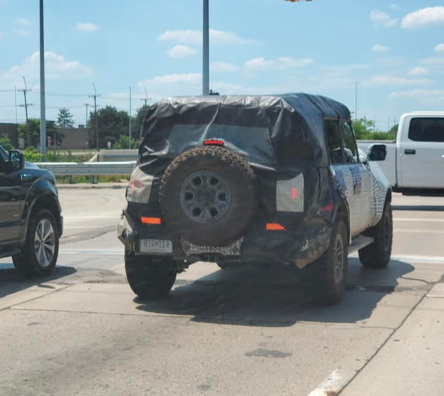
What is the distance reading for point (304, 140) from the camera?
7.56 metres

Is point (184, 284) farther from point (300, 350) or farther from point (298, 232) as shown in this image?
point (300, 350)

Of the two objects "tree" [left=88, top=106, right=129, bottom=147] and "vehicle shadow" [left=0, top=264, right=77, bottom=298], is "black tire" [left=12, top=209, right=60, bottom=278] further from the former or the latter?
"tree" [left=88, top=106, right=129, bottom=147]

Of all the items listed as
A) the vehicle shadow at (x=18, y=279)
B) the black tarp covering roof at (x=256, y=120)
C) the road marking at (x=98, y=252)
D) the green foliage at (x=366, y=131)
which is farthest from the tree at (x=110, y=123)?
the black tarp covering roof at (x=256, y=120)

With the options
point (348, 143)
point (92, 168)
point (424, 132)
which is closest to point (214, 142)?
point (348, 143)

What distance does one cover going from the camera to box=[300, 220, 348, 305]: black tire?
7680 millimetres

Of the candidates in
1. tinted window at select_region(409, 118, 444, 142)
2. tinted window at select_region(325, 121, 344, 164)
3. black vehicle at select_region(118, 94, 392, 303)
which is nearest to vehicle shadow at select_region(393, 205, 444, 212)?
tinted window at select_region(409, 118, 444, 142)

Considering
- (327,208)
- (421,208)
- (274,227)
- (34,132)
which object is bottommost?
(421,208)

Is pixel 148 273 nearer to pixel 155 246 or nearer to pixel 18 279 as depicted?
pixel 155 246

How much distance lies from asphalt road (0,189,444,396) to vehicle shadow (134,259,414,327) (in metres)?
0.01

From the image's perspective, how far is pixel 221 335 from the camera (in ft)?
22.5

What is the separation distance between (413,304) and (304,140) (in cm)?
209

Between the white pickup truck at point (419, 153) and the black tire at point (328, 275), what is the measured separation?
12138 millimetres

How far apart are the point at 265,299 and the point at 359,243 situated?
1480mm

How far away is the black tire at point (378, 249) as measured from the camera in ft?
34.6
